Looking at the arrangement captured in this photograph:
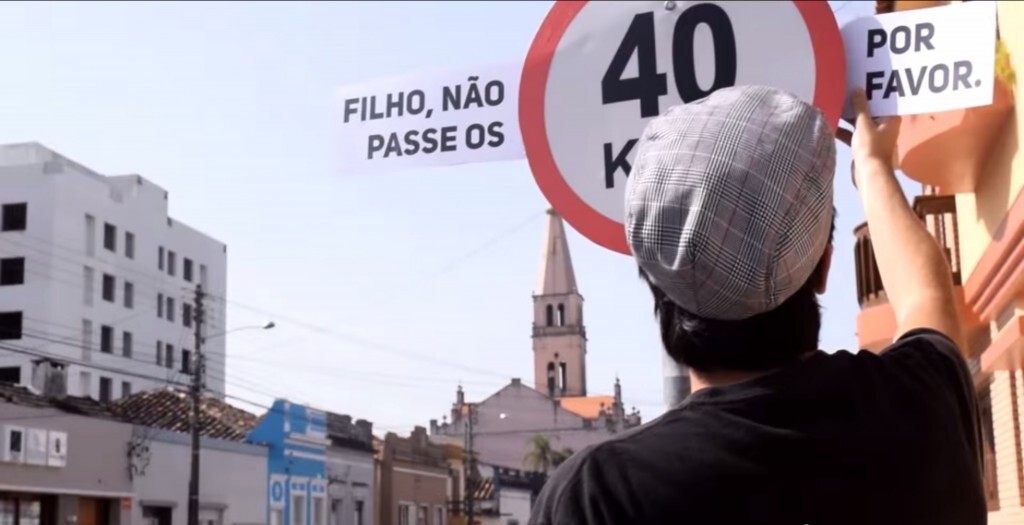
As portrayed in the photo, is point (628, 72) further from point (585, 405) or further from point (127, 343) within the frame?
point (585, 405)

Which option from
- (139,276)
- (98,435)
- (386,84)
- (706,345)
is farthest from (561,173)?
(139,276)

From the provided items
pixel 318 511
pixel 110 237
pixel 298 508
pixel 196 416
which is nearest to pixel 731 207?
pixel 318 511

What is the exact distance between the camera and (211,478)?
13.0 metres

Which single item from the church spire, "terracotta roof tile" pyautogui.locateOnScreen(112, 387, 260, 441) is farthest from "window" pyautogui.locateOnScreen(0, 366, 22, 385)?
the church spire

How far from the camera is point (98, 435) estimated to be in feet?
60.5

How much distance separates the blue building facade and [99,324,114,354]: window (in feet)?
109

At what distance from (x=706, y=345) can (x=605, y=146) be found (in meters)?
1.01

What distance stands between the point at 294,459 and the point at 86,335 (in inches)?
1279

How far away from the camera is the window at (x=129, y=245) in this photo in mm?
28550

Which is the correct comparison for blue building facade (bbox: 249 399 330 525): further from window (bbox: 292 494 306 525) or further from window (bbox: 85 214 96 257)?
window (bbox: 85 214 96 257)

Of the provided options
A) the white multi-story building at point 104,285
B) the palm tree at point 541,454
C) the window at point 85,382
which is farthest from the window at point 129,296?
the palm tree at point 541,454

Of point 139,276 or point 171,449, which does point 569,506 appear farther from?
point 139,276

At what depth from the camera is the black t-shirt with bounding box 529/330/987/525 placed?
135 cm

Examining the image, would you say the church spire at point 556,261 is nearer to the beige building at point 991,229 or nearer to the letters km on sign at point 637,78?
the letters km on sign at point 637,78
